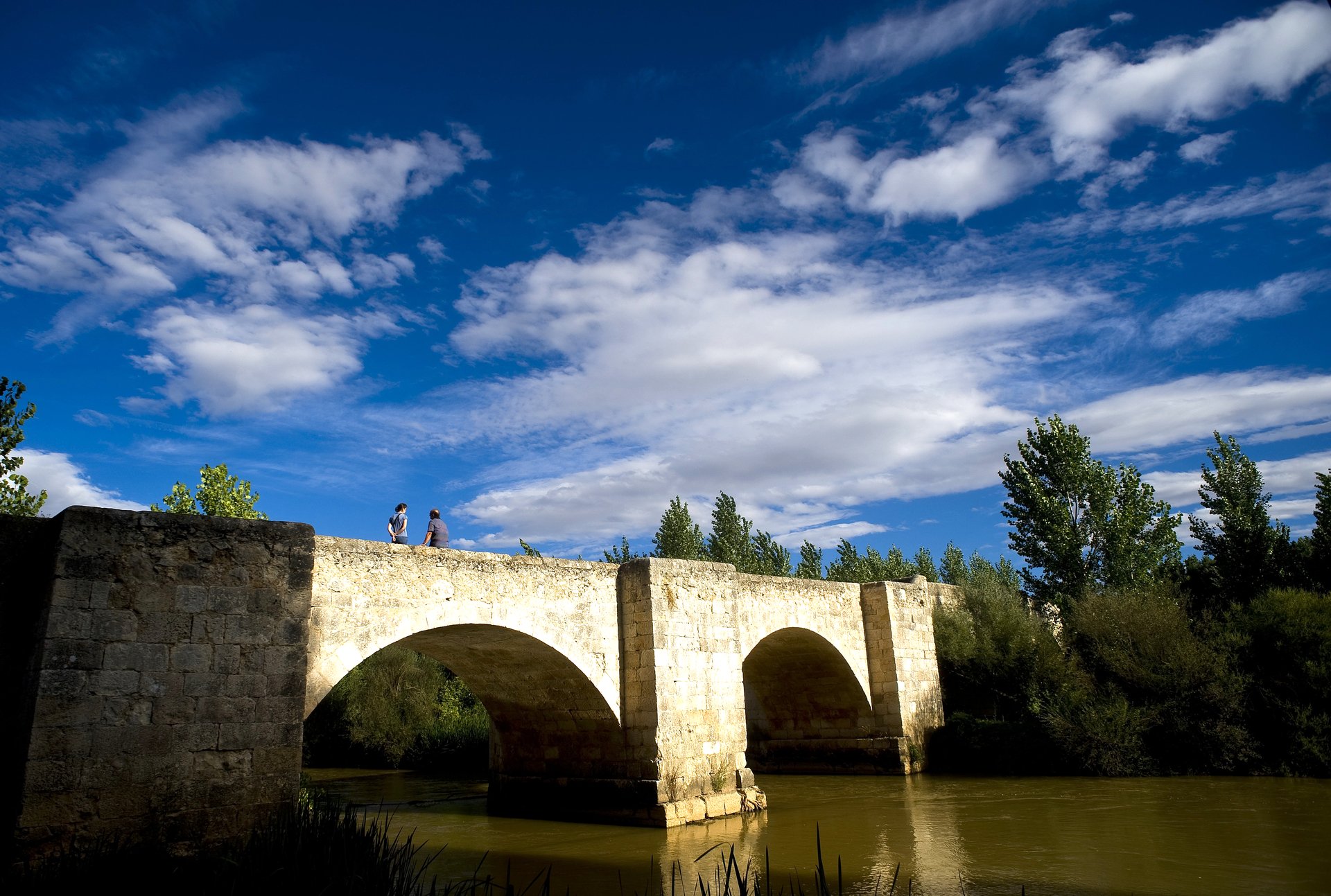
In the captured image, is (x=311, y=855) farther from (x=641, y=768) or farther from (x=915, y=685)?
(x=915, y=685)

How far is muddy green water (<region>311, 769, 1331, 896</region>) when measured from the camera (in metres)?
8.00

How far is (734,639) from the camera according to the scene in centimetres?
1306

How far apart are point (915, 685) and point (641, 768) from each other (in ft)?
26.9

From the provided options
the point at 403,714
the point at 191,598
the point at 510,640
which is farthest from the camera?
the point at 403,714

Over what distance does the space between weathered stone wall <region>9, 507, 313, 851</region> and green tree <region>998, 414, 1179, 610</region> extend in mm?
20345

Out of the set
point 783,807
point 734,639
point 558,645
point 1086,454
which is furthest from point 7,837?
point 1086,454

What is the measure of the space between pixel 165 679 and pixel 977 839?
29.2 feet

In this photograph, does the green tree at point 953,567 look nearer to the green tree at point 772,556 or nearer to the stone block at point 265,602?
the green tree at point 772,556

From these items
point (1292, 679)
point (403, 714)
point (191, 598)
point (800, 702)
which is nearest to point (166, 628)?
point (191, 598)

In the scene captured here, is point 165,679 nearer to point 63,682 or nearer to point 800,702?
point 63,682

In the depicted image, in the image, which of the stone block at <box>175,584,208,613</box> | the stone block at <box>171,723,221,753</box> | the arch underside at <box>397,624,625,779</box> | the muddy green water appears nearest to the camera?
the stone block at <box>171,723,221,753</box>

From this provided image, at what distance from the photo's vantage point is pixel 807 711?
1831cm

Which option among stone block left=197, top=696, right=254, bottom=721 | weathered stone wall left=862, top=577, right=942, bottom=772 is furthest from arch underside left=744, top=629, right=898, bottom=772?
stone block left=197, top=696, right=254, bottom=721

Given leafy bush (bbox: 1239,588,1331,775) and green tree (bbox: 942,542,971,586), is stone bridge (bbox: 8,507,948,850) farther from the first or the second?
green tree (bbox: 942,542,971,586)
